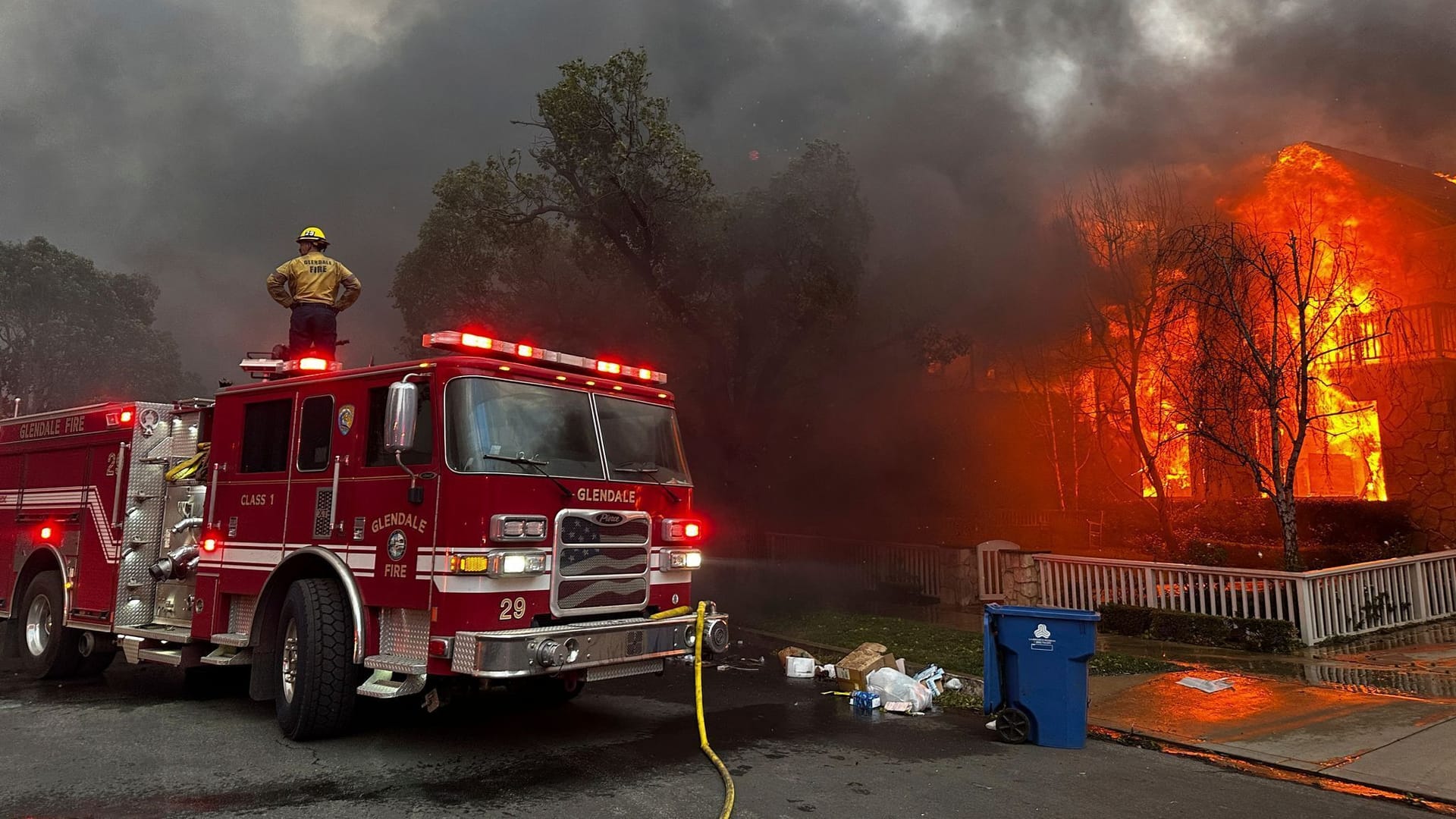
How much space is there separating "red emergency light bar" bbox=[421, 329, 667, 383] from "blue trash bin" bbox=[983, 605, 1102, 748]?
2912mm

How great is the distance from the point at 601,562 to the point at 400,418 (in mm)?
1441

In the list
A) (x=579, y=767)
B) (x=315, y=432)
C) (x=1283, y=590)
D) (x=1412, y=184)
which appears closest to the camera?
(x=579, y=767)

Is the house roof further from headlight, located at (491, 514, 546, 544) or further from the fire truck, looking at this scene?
headlight, located at (491, 514, 546, 544)

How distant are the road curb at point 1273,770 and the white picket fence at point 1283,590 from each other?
405 centimetres

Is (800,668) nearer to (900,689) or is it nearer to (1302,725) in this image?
(900,689)

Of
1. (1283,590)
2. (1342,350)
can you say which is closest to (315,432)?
(1283,590)

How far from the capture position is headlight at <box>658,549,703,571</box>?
5598 mm

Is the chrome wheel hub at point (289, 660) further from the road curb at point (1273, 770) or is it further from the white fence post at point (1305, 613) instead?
the white fence post at point (1305, 613)

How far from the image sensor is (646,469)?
5672 mm

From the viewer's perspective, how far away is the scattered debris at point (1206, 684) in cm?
673

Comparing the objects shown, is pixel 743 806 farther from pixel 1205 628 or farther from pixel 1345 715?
pixel 1205 628

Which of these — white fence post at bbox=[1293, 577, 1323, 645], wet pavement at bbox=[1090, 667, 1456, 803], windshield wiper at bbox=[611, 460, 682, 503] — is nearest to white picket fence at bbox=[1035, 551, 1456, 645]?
white fence post at bbox=[1293, 577, 1323, 645]

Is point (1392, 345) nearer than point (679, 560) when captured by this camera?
No

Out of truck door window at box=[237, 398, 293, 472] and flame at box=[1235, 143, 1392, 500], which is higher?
flame at box=[1235, 143, 1392, 500]
